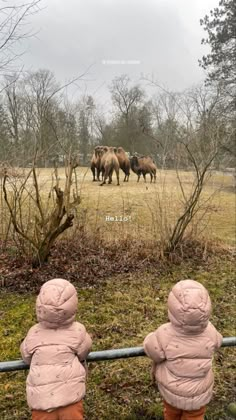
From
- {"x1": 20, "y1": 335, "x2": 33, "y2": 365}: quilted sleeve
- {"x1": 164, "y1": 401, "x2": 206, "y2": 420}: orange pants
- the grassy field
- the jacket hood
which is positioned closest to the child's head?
{"x1": 20, "y1": 335, "x2": 33, "y2": 365}: quilted sleeve

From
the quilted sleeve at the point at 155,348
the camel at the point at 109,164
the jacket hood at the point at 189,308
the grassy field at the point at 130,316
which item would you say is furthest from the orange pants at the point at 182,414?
the camel at the point at 109,164

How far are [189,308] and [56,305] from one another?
60 cm

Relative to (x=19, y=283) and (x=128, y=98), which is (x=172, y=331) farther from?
(x=128, y=98)

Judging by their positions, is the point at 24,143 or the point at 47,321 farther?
the point at 24,143

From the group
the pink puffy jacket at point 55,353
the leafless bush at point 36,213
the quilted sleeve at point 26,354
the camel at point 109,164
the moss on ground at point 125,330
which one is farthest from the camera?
the camel at point 109,164

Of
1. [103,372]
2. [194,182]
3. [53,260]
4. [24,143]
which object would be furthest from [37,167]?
[103,372]

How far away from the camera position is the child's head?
1.76 metres

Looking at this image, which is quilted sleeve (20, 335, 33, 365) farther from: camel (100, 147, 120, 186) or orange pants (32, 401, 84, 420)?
camel (100, 147, 120, 186)

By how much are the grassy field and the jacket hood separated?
123 cm

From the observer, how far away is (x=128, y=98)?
7.37 metres

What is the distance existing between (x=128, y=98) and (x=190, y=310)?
6.16 metres

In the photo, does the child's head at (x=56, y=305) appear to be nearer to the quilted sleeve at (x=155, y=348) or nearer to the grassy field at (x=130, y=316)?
the quilted sleeve at (x=155, y=348)

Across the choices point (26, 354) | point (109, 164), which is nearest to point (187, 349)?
point (26, 354)

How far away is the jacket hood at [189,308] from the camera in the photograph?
1780mm
